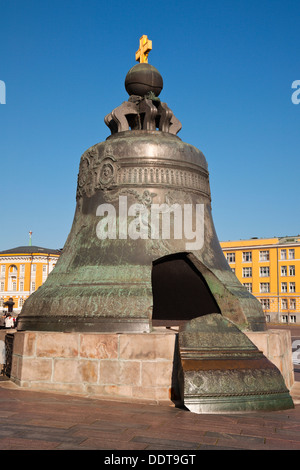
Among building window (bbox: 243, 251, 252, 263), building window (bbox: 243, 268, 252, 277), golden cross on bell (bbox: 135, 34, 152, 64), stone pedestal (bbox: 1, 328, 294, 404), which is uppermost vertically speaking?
building window (bbox: 243, 251, 252, 263)

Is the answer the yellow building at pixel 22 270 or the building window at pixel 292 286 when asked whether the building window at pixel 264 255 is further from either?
the yellow building at pixel 22 270

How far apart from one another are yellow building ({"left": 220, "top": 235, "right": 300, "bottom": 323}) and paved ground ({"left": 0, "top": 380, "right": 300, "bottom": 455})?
5290 centimetres

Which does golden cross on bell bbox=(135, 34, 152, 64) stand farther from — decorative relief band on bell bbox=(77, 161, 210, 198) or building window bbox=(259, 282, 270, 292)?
building window bbox=(259, 282, 270, 292)

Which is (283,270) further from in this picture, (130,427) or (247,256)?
(130,427)

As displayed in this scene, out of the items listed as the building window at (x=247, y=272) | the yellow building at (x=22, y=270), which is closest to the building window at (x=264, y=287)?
the building window at (x=247, y=272)

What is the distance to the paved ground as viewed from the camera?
11.5 ft

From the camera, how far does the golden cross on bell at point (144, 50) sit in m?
8.03

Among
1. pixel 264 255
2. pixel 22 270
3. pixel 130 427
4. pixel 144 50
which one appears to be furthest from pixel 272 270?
pixel 130 427

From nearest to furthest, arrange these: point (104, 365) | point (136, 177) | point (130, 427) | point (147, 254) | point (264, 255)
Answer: point (130, 427) → point (104, 365) → point (147, 254) → point (136, 177) → point (264, 255)

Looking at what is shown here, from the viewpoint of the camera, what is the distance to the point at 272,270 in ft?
188

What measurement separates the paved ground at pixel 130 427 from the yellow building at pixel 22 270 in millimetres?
66232

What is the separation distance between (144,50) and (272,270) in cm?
5166

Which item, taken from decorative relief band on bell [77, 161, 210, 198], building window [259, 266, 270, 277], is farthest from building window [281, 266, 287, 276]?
decorative relief band on bell [77, 161, 210, 198]

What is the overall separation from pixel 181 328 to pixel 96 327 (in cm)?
105
